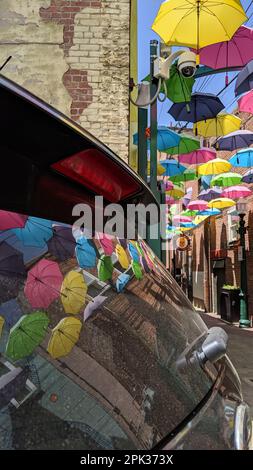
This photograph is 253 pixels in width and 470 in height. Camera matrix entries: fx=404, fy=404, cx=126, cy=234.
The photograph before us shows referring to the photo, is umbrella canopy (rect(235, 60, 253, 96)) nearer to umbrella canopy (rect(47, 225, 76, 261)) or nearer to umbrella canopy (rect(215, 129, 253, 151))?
umbrella canopy (rect(215, 129, 253, 151))

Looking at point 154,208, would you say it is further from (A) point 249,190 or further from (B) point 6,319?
(A) point 249,190

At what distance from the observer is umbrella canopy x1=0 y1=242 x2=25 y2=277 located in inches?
34.3

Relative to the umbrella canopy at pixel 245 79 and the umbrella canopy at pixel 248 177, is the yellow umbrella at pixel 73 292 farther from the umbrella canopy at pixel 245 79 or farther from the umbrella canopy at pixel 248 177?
the umbrella canopy at pixel 248 177

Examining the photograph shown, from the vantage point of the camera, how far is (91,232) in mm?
1060

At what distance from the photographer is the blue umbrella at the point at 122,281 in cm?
110

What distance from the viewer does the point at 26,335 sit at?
0.83 meters

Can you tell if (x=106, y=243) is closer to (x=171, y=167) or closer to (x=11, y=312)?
(x=11, y=312)

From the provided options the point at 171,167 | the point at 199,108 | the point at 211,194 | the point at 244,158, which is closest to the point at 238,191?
the point at 211,194

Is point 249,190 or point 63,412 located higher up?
point 249,190

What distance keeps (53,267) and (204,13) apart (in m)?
Answer: 5.59

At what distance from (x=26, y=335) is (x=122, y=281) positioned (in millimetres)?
358

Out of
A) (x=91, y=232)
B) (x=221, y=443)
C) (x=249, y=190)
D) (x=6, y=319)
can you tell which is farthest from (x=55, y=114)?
(x=249, y=190)

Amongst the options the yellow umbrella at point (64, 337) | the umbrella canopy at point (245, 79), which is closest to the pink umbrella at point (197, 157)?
the umbrella canopy at point (245, 79)

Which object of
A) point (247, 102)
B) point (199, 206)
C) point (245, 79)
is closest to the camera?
point (245, 79)
